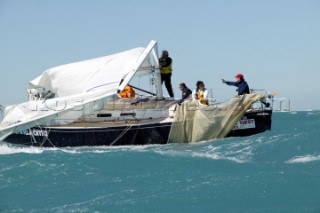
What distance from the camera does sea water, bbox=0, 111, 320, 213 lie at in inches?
442

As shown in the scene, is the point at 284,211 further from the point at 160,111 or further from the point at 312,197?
the point at 160,111

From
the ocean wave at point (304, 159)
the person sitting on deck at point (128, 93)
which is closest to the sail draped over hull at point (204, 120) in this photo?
the person sitting on deck at point (128, 93)

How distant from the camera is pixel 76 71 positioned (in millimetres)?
23844

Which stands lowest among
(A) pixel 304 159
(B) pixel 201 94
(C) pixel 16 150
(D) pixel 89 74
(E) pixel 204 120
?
(C) pixel 16 150

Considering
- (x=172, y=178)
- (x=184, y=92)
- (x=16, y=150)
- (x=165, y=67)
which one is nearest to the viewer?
(x=172, y=178)

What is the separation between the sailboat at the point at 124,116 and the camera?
19750 millimetres

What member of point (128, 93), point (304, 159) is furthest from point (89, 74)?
point (304, 159)

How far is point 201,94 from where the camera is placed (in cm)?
2050

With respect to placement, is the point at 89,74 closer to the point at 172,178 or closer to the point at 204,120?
the point at 204,120

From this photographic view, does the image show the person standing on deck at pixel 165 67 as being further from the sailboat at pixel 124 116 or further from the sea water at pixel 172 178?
the sea water at pixel 172 178

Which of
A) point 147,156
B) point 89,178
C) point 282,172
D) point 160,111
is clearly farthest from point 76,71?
point 282,172

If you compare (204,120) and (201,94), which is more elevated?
(201,94)

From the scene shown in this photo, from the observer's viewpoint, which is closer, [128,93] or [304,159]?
[304,159]

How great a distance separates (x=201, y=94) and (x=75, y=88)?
221 inches
